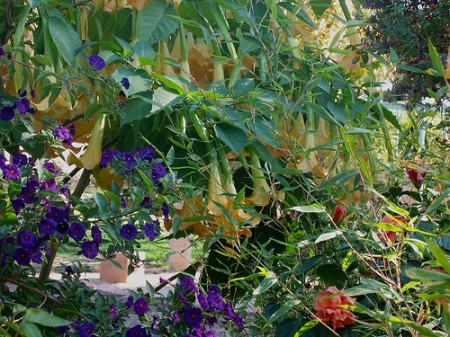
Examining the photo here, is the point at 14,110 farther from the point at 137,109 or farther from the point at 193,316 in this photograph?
the point at 193,316

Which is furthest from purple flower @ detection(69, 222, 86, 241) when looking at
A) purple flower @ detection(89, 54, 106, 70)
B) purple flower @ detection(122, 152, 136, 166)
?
purple flower @ detection(89, 54, 106, 70)

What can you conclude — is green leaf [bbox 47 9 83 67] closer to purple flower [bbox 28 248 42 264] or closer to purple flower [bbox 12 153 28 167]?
purple flower [bbox 12 153 28 167]

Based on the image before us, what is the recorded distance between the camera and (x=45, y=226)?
3.80ft

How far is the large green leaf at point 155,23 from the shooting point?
1.25 m


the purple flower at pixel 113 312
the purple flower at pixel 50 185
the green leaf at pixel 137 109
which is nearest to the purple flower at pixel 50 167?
the purple flower at pixel 50 185

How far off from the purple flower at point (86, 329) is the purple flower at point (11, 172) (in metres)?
0.25

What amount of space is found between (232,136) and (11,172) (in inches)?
13.3

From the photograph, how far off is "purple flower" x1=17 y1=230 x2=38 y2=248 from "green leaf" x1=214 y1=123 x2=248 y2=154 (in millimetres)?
319

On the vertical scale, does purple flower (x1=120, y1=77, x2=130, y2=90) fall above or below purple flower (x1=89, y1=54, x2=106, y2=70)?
below

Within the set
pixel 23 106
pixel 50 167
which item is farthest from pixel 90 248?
pixel 23 106

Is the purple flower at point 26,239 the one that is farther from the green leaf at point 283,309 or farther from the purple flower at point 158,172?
the green leaf at point 283,309

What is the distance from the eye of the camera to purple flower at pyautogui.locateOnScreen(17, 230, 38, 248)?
117 centimetres

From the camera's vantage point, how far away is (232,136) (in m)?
1.22

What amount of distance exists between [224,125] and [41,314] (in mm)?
654
